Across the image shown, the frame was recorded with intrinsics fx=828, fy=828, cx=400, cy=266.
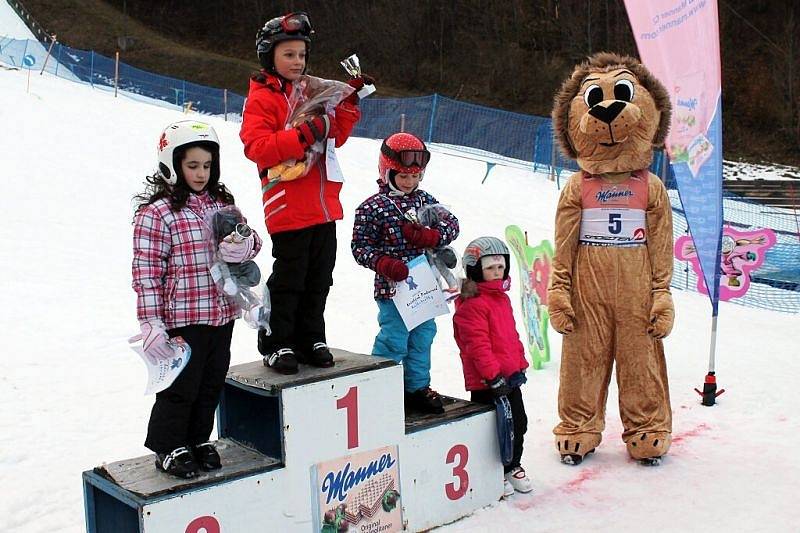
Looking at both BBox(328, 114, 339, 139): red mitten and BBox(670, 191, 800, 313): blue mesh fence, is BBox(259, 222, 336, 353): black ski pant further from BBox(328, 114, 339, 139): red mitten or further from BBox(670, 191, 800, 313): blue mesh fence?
BBox(670, 191, 800, 313): blue mesh fence

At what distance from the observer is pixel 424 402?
4.05 m

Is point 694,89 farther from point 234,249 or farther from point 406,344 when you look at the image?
point 234,249

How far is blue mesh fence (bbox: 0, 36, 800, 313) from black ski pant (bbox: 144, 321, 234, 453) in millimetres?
8153

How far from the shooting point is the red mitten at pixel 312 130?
3.42 metres

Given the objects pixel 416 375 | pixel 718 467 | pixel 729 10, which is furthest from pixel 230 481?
pixel 729 10

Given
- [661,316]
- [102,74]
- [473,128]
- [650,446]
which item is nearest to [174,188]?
[661,316]

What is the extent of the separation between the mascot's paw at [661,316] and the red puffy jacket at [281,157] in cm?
182

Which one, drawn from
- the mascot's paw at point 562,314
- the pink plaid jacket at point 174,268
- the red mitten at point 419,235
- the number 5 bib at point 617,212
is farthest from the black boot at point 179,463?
the number 5 bib at point 617,212

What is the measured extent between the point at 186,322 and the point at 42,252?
20.7 feet

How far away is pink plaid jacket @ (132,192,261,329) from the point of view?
3.06 m

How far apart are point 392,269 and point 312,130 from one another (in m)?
0.78

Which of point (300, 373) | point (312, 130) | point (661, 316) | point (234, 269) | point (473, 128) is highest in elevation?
point (473, 128)

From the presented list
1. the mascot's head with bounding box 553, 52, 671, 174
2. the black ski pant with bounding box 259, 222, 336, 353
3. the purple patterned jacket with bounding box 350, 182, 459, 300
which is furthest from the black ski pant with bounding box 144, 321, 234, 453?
the mascot's head with bounding box 553, 52, 671, 174

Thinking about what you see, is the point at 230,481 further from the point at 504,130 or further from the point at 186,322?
the point at 504,130
